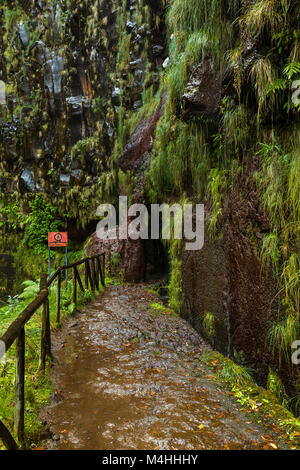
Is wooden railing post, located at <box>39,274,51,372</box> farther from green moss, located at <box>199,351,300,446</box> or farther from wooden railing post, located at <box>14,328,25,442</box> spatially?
green moss, located at <box>199,351,300,446</box>

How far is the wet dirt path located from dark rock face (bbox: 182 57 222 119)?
3.92 metres

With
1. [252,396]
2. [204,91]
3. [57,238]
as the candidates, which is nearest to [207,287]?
[252,396]

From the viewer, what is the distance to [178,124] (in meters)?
6.04

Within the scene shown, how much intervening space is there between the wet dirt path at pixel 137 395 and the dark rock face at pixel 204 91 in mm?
3915

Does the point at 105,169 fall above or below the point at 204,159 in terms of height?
above

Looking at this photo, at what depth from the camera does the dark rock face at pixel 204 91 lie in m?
4.56

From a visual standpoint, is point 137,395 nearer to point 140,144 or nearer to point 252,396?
point 252,396

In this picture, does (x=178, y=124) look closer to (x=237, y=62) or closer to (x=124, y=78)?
(x=237, y=62)

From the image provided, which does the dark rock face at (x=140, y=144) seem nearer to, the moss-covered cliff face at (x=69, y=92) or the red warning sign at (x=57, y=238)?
the moss-covered cliff face at (x=69, y=92)

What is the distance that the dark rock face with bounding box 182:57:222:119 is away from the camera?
4.56 m

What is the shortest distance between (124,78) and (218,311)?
12.1 meters

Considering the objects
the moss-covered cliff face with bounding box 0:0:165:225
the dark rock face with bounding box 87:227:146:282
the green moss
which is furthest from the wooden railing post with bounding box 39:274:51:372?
the moss-covered cliff face with bounding box 0:0:165:225

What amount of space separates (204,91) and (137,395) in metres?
4.48

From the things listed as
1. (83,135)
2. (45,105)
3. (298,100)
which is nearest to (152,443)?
(298,100)
